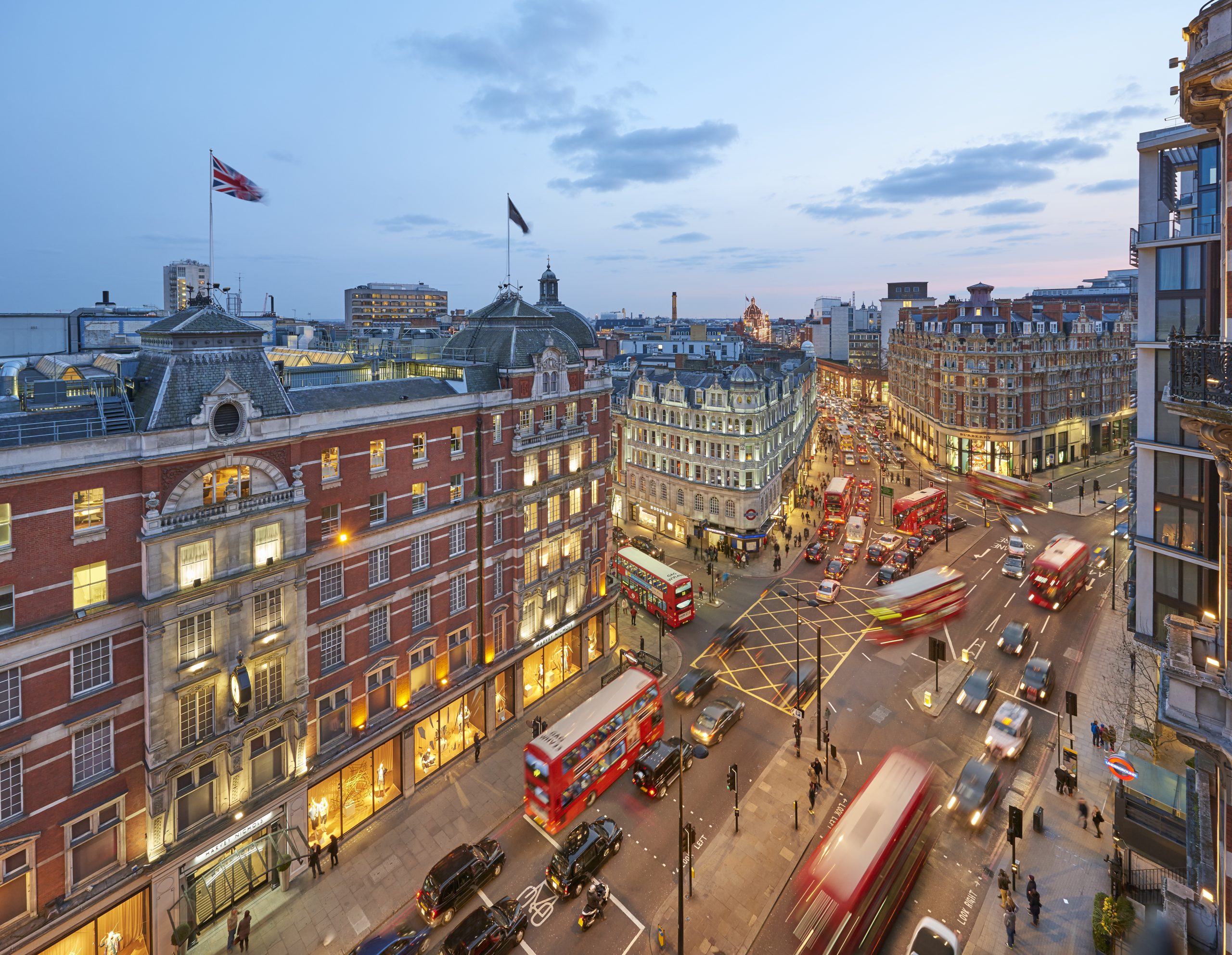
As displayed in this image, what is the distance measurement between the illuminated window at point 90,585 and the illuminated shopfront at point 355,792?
13.8 metres

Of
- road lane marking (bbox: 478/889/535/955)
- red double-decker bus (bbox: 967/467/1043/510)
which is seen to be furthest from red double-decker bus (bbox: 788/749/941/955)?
red double-decker bus (bbox: 967/467/1043/510)

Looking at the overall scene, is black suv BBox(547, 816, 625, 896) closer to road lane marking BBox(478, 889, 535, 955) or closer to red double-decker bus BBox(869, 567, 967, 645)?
road lane marking BBox(478, 889, 535, 955)

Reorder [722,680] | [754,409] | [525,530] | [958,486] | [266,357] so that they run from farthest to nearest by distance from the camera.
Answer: [958,486] < [754,409] < [722,680] < [525,530] < [266,357]

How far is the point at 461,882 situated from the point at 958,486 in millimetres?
93647

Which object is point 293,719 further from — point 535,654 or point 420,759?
point 535,654

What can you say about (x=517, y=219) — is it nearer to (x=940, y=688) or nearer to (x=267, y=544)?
(x=267, y=544)

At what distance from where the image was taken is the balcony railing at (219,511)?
24109mm

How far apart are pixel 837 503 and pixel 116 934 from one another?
72.9 metres

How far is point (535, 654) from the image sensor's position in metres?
42.9

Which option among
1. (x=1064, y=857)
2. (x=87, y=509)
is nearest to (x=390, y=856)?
(x=87, y=509)

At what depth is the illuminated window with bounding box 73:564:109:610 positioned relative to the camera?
22953 mm

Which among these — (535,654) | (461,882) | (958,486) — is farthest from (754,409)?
(461,882)

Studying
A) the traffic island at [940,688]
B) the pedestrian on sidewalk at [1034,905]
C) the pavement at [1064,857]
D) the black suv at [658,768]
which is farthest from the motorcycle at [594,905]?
the traffic island at [940,688]

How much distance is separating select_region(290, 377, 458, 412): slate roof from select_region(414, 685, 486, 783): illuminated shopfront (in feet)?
58.8
